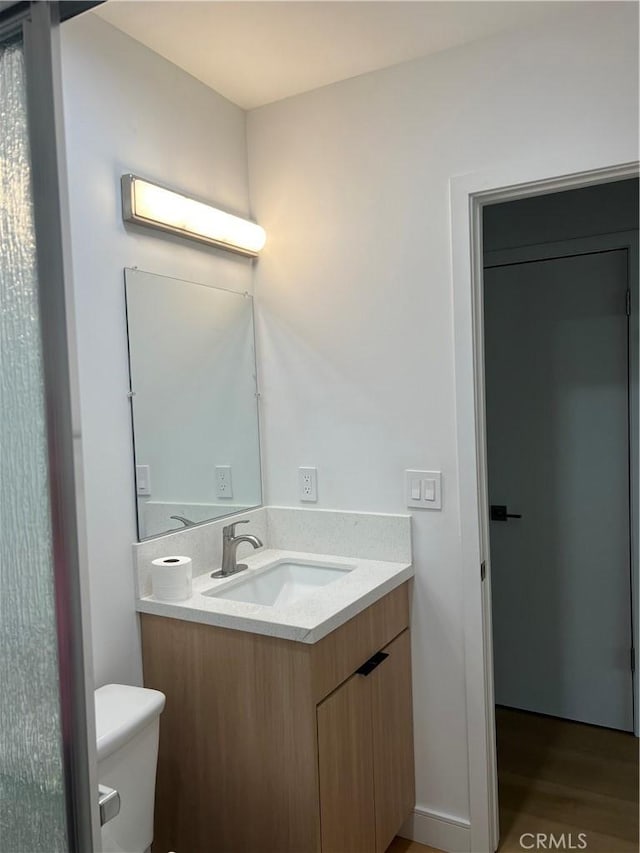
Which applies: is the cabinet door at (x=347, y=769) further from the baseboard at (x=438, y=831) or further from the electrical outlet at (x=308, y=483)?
the electrical outlet at (x=308, y=483)

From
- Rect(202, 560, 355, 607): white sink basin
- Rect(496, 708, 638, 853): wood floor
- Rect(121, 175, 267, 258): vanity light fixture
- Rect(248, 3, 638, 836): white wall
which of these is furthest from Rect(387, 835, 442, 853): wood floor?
Rect(121, 175, 267, 258): vanity light fixture

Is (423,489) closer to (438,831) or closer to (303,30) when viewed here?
(438,831)

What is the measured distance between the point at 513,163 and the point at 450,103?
0.29 m

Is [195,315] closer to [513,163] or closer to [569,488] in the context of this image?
[513,163]

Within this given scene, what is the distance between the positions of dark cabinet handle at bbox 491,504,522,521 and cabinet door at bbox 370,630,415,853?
1.00 meters

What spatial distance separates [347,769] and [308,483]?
0.93 meters

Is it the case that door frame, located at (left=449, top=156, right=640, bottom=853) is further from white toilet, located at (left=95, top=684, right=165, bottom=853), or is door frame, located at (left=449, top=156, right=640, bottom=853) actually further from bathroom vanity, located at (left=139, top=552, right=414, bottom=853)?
white toilet, located at (left=95, top=684, right=165, bottom=853)

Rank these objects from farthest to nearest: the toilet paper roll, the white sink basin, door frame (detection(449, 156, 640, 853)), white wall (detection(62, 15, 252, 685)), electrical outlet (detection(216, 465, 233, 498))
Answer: electrical outlet (detection(216, 465, 233, 498)), the white sink basin, door frame (detection(449, 156, 640, 853)), the toilet paper roll, white wall (detection(62, 15, 252, 685))

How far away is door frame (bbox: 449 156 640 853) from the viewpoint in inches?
78.4

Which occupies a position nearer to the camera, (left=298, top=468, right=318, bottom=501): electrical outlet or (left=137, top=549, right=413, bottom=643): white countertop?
(left=137, top=549, right=413, bottom=643): white countertop

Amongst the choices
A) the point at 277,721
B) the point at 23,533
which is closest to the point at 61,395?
the point at 23,533

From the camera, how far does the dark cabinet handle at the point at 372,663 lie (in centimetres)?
182

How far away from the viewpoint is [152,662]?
1.89 m

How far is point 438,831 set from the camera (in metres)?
2.11
